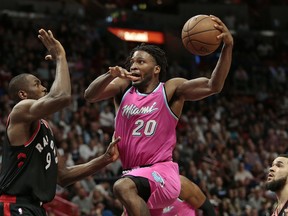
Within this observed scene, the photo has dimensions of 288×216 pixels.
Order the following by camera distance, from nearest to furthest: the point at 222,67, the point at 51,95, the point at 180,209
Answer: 1. the point at 51,95
2. the point at 222,67
3. the point at 180,209

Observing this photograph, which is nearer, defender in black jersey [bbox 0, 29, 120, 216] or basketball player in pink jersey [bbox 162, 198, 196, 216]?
defender in black jersey [bbox 0, 29, 120, 216]

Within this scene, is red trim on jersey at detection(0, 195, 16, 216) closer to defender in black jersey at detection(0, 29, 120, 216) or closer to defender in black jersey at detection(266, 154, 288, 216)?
defender in black jersey at detection(0, 29, 120, 216)

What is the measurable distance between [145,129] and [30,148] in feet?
4.25

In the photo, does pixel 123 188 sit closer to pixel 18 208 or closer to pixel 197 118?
pixel 18 208

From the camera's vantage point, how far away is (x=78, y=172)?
6.76 m

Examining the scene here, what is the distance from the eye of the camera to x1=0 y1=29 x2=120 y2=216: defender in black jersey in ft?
18.7

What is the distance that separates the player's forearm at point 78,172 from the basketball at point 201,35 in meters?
1.39

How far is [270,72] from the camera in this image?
26.3 metres

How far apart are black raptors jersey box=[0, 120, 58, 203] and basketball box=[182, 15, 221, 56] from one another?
1.73m

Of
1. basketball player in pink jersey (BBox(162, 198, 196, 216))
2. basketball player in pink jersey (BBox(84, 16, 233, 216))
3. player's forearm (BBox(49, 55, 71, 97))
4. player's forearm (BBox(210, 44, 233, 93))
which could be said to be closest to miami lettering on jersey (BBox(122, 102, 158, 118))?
basketball player in pink jersey (BBox(84, 16, 233, 216))

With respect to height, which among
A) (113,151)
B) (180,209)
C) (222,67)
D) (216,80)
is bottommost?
(180,209)

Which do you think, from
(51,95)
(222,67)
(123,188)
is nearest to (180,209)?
(123,188)

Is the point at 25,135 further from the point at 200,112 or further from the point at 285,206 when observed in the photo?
the point at 200,112

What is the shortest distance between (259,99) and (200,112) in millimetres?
4980
